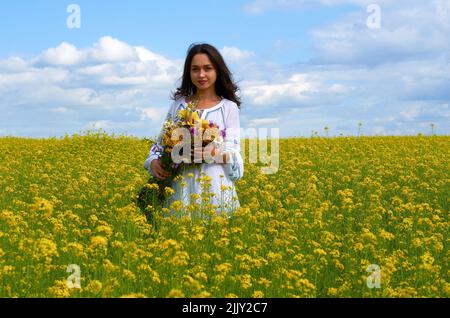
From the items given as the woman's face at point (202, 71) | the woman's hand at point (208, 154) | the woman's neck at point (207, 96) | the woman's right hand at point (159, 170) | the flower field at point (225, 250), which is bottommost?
the flower field at point (225, 250)

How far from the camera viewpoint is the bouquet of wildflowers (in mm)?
6568

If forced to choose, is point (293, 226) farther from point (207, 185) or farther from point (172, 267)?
point (172, 267)

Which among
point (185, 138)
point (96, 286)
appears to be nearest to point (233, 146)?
point (185, 138)

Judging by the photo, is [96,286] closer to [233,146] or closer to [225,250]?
[225,250]

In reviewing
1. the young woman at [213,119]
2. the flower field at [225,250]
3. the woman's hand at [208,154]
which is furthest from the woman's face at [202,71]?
the flower field at [225,250]

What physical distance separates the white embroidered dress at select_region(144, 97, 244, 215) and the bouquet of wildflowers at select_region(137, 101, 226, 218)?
0.42 ft

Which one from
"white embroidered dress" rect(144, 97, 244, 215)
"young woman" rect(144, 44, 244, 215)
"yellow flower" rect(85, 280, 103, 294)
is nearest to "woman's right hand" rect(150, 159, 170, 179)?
"young woman" rect(144, 44, 244, 215)

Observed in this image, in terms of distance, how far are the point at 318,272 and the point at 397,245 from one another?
2.12 m

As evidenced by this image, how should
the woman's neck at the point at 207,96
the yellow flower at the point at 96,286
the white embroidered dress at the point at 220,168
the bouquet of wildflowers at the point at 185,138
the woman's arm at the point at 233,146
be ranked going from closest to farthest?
1. the yellow flower at the point at 96,286
2. the bouquet of wildflowers at the point at 185,138
3. the woman's arm at the point at 233,146
4. the white embroidered dress at the point at 220,168
5. the woman's neck at the point at 207,96

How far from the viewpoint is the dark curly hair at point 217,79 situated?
710cm

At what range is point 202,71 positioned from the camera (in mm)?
7012

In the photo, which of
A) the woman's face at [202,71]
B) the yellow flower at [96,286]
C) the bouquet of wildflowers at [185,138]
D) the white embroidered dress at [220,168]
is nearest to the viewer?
the yellow flower at [96,286]

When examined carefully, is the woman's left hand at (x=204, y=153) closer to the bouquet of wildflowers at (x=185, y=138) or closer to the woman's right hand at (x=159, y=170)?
the bouquet of wildflowers at (x=185, y=138)

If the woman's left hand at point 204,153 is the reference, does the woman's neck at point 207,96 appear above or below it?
above
